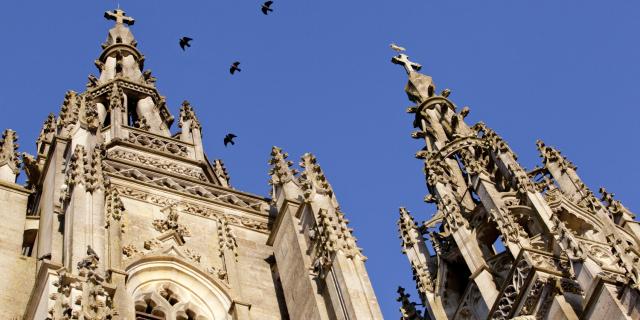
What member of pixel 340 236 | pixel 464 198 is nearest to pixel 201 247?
pixel 340 236

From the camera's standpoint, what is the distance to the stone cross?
133 ft

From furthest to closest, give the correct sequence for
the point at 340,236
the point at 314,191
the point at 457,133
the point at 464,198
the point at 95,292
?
the point at 457,133
the point at 464,198
the point at 314,191
the point at 340,236
the point at 95,292

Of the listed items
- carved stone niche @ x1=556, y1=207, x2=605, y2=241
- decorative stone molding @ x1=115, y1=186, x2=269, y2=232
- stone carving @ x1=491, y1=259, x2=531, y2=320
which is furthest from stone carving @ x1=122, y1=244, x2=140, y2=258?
carved stone niche @ x1=556, y1=207, x2=605, y2=241

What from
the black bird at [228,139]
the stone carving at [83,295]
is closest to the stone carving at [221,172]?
the black bird at [228,139]

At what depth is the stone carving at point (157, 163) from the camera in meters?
29.2

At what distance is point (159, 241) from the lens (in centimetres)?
2430

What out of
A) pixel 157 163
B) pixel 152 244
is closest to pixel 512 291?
pixel 152 244

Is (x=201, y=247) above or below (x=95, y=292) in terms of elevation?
above

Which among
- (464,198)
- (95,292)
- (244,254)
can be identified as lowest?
(95,292)

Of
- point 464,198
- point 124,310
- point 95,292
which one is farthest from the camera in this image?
point 464,198

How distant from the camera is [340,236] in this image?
75.3 ft

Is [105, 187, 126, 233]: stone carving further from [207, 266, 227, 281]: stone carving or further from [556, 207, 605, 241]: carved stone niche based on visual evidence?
[556, 207, 605, 241]: carved stone niche

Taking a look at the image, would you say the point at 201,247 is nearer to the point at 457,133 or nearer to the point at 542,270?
the point at 542,270

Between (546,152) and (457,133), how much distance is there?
105 inches
